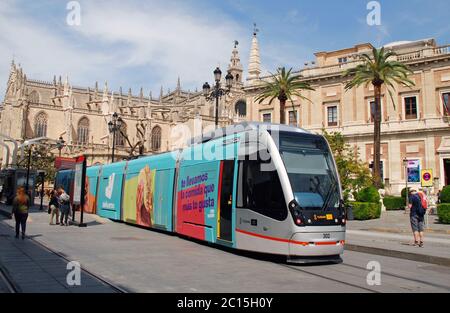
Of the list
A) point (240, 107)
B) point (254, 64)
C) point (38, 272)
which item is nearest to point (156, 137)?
point (240, 107)

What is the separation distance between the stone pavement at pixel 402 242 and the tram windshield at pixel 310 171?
3386mm

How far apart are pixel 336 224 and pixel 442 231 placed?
11.0m

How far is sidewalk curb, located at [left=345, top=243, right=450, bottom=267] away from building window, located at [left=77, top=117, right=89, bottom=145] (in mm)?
72624

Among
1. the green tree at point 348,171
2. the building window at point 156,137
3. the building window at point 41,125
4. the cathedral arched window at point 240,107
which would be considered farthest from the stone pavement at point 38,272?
the cathedral arched window at point 240,107

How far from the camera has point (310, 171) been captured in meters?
9.40

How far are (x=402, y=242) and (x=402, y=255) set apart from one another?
307cm

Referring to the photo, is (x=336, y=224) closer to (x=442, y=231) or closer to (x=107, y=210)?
(x=442, y=231)

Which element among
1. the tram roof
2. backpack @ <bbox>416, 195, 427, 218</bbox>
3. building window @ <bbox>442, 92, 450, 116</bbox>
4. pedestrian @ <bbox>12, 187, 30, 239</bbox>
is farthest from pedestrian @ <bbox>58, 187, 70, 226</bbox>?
building window @ <bbox>442, 92, 450, 116</bbox>

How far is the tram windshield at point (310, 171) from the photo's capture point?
29.8 feet

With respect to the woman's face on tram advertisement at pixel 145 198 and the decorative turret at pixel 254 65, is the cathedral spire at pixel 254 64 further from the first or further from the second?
the woman's face on tram advertisement at pixel 145 198

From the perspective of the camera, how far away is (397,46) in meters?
45.2

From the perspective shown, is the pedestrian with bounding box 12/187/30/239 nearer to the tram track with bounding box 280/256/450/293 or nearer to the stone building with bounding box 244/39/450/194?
the tram track with bounding box 280/256/450/293

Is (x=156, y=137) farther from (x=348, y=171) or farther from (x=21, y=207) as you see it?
(x=21, y=207)
